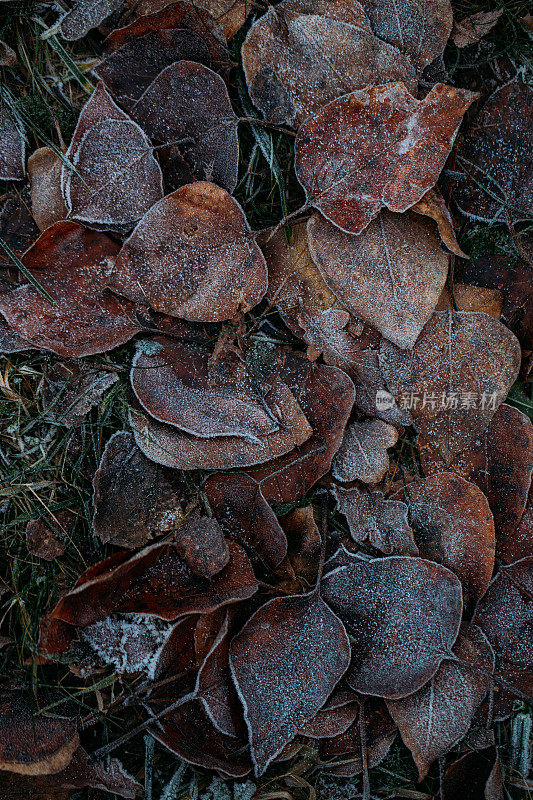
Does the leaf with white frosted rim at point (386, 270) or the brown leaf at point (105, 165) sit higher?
the brown leaf at point (105, 165)

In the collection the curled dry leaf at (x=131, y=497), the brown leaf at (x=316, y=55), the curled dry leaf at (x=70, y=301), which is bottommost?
the curled dry leaf at (x=131, y=497)

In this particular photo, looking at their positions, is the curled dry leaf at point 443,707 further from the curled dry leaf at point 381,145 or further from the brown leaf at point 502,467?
the curled dry leaf at point 381,145

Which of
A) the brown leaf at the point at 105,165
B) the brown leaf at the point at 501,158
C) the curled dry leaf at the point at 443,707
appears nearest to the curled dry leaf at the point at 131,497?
the brown leaf at the point at 105,165

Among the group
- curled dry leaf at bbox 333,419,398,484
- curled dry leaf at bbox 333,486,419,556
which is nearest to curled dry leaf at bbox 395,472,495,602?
curled dry leaf at bbox 333,486,419,556

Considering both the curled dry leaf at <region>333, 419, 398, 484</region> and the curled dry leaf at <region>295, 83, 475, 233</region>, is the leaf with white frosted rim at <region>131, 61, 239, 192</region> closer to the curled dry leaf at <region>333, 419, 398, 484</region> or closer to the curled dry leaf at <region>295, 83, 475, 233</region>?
the curled dry leaf at <region>295, 83, 475, 233</region>

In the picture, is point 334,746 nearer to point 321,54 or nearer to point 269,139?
point 269,139

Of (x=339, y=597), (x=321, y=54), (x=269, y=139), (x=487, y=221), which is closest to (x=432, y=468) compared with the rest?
(x=339, y=597)
